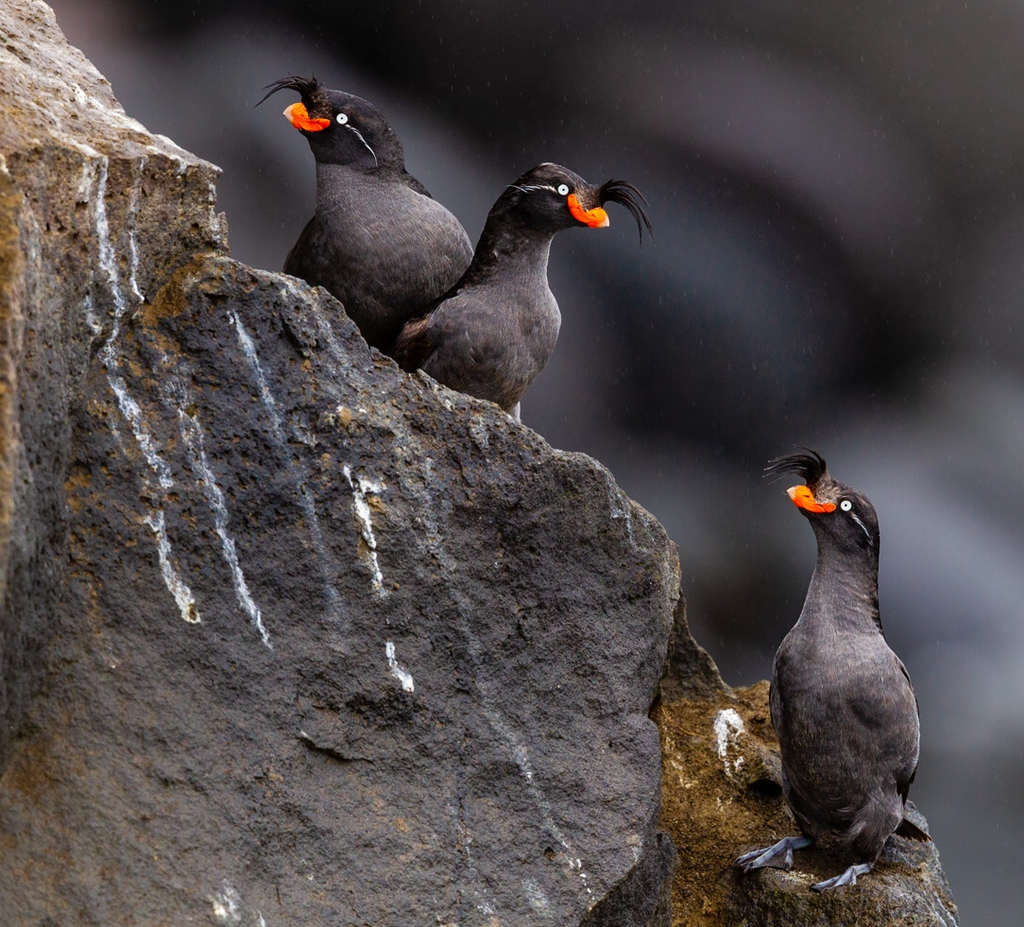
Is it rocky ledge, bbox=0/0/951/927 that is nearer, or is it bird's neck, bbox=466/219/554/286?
rocky ledge, bbox=0/0/951/927

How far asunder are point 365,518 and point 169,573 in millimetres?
628

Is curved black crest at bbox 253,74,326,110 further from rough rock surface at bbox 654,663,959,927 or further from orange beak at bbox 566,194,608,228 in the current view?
rough rock surface at bbox 654,663,959,927

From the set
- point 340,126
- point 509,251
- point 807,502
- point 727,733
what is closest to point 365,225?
point 340,126

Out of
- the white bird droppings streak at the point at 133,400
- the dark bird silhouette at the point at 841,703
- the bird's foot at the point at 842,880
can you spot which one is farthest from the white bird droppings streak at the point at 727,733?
the white bird droppings streak at the point at 133,400

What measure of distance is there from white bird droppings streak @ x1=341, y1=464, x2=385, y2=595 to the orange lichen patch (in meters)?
1.99

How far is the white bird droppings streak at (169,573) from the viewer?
3287 millimetres

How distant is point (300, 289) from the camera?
365 cm

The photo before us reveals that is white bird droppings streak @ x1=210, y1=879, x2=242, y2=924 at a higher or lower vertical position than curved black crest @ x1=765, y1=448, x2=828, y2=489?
lower

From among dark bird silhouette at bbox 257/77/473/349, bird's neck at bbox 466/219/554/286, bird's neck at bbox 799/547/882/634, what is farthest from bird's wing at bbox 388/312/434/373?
bird's neck at bbox 799/547/882/634

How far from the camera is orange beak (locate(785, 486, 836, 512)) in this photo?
188 inches

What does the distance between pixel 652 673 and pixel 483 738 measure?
0.82 m

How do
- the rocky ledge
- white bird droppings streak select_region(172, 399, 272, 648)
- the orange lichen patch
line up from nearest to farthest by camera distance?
the rocky ledge, white bird droppings streak select_region(172, 399, 272, 648), the orange lichen patch

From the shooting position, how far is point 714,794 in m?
5.15

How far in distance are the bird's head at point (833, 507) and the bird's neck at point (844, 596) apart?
7 cm
